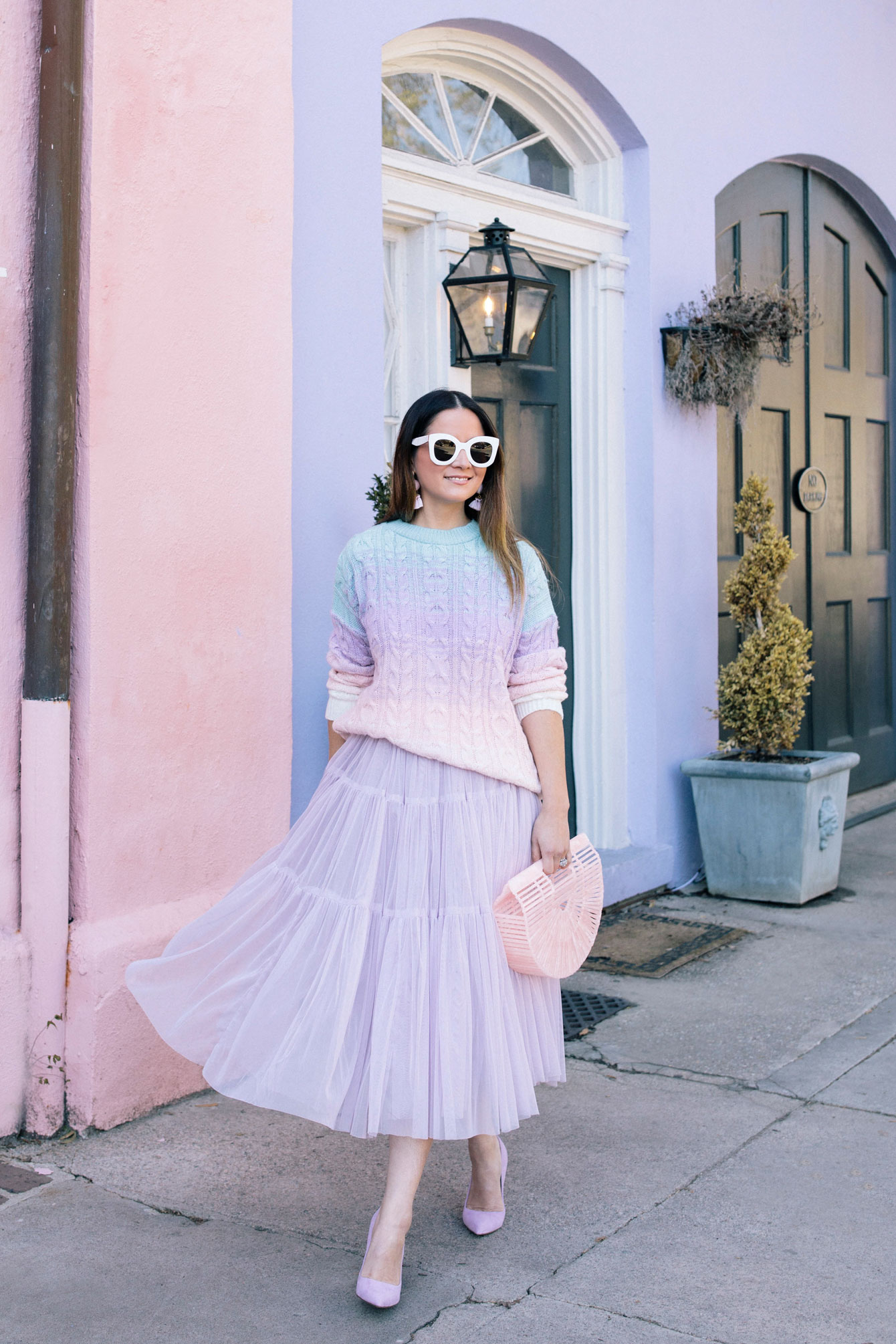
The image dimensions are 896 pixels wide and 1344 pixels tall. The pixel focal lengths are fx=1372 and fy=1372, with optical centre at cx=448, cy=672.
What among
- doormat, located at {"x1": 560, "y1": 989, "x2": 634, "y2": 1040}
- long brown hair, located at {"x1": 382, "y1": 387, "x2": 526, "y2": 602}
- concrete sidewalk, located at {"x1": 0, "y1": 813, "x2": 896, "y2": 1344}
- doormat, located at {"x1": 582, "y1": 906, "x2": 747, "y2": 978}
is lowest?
concrete sidewalk, located at {"x1": 0, "y1": 813, "x2": 896, "y2": 1344}

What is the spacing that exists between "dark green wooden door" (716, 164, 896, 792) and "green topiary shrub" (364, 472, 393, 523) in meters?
2.59

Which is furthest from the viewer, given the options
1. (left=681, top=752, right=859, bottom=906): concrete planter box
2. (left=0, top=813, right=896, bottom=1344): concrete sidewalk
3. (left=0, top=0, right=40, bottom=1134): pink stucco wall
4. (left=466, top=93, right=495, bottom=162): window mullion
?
(left=681, top=752, right=859, bottom=906): concrete planter box

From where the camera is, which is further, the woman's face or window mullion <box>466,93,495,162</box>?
window mullion <box>466,93,495,162</box>

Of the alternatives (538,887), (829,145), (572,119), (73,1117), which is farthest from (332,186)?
(829,145)

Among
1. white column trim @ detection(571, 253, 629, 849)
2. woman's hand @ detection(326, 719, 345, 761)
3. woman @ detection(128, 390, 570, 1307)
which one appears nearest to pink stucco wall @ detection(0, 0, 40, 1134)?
woman @ detection(128, 390, 570, 1307)

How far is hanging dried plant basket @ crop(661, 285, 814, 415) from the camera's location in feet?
18.7

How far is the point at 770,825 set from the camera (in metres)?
5.60

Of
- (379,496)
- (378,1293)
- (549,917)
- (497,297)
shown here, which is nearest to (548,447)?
(497,297)

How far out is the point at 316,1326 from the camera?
2531mm

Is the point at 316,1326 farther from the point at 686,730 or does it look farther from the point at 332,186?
the point at 686,730

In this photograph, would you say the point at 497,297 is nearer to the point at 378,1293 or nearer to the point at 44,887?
the point at 44,887

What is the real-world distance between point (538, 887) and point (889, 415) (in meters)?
6.33

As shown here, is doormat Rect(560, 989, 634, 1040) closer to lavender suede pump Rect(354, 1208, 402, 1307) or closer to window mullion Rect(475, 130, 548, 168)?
lavender suede pump Rect(354, 1208, 402, 1307)

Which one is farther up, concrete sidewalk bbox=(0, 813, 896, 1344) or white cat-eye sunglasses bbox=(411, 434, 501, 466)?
white cat-eye sunglasses bbox=(411, 434, 501, 466)
